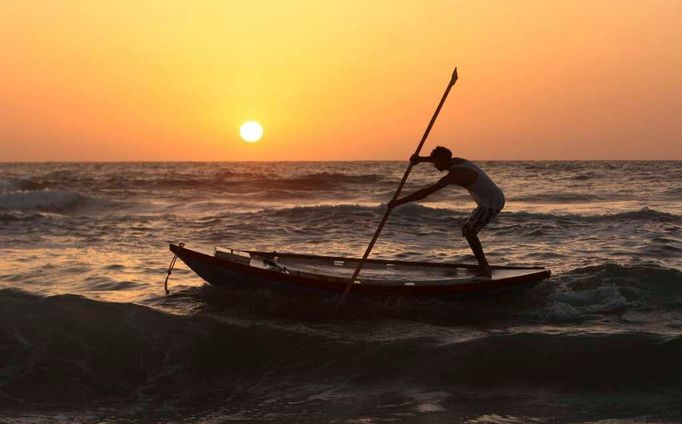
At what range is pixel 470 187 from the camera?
9.00m

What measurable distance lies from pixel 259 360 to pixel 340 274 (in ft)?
8.10

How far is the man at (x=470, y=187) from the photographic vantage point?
8672 mm

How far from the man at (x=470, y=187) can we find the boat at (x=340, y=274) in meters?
0.47

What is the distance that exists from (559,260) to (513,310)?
4491mm

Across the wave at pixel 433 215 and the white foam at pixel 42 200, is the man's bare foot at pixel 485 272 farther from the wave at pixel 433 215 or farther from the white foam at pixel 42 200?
the white foam at pixel 42 200

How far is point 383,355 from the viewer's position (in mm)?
7508

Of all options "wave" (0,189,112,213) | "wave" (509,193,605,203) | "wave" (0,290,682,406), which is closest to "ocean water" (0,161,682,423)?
"wave" (0,290,682,406)

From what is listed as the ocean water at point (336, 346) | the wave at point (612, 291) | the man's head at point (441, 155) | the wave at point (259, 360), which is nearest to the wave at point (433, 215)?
the ocean water at point (336, 346)

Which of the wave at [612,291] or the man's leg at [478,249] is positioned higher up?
the man's leg at [478,249]

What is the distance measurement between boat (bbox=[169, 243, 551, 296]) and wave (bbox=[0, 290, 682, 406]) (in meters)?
0.73

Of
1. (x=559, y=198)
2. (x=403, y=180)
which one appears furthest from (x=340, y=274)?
(x=559, y=198)

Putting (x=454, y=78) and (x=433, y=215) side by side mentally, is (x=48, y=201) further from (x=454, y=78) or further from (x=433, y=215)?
(x=454, y=78)

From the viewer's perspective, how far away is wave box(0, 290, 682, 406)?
6836 mm

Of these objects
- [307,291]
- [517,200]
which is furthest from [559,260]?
[517,200]
